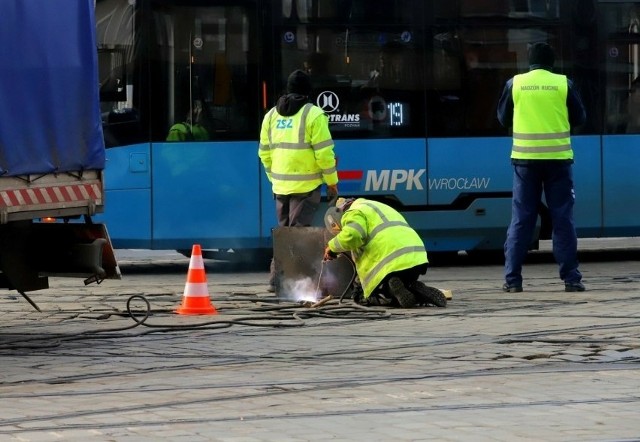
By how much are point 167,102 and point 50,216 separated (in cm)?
601

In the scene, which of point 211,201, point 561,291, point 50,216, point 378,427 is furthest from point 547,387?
point 211,201

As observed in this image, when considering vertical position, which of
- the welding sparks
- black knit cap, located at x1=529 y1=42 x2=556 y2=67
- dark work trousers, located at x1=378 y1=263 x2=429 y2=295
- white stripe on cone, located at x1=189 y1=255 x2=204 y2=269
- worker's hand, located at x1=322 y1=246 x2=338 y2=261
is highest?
black knit cap, located at x1=529 y1=42 x2=556 y2=67

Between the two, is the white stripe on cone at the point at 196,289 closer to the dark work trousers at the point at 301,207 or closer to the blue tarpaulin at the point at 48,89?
the dark work trousers at the point at 301,207

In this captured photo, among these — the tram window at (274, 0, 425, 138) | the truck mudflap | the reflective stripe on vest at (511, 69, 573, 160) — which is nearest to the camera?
the truck mudflap

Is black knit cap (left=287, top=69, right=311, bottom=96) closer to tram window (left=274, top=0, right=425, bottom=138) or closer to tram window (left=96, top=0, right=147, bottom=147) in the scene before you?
tram window (left=274, top=0, right=425, bottom=138)

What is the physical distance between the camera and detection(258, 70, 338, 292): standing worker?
13516 mm

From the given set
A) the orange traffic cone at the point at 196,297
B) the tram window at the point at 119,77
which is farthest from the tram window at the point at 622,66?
the orange traffic cone at the point at 196,297

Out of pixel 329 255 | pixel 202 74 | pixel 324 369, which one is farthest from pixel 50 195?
pixel 202 74

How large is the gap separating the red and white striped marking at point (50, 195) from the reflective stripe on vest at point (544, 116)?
4.22m

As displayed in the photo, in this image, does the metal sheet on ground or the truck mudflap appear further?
the metal sheet on ground

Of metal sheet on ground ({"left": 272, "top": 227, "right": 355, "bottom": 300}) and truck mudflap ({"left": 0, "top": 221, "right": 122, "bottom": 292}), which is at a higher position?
truck mudflap ({"left": 0, "top": 221, "right": 122, "bottom": 292})

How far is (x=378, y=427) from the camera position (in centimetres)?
705

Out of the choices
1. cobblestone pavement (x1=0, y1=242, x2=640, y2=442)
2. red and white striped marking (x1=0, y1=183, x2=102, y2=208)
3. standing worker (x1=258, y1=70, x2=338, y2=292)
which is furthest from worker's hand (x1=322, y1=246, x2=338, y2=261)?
red and white striped marking (x1=0, y1=183, x2=102, y2=208)

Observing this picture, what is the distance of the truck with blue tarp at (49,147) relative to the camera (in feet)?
32.9
